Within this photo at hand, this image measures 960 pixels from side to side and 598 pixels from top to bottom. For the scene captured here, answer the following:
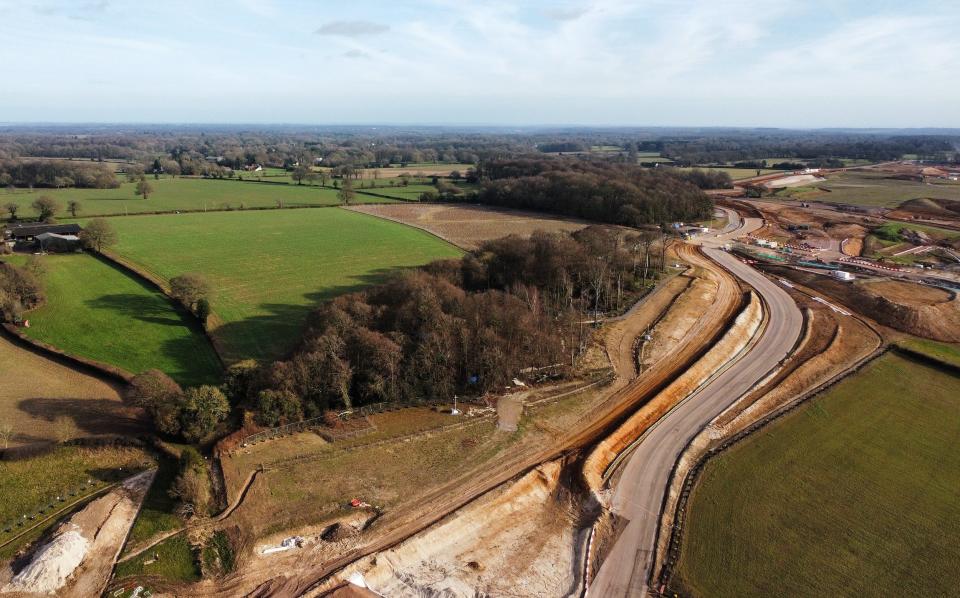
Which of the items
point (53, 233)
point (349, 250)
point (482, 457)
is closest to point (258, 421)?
point (482, 457)

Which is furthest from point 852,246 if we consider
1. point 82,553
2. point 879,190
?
point 82,553

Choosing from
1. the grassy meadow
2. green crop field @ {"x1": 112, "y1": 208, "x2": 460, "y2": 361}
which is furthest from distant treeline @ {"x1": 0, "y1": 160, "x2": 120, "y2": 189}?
Result: the grassy meadow

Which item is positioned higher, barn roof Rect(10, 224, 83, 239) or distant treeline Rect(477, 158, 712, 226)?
distant treeline Rect(477, 158, 712, 226)

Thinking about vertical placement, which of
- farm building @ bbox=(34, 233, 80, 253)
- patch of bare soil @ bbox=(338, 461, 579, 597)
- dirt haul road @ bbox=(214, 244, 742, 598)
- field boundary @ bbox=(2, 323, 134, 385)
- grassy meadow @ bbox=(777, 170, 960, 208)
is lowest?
patch of bare soil @ bbox=(338, 461, 579, 597)

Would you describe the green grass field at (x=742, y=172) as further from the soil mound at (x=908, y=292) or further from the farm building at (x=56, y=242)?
the farm building at (x=56, y=242)

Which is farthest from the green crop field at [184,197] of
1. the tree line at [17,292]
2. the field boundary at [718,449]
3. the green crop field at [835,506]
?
the green crop field at [835,506]

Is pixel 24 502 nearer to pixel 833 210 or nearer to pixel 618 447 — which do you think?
pixel 618 447

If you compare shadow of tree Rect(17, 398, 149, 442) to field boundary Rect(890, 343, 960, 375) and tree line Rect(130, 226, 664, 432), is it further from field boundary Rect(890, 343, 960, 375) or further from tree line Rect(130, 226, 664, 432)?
field boundary Rect(890, 343, 960, 375)
